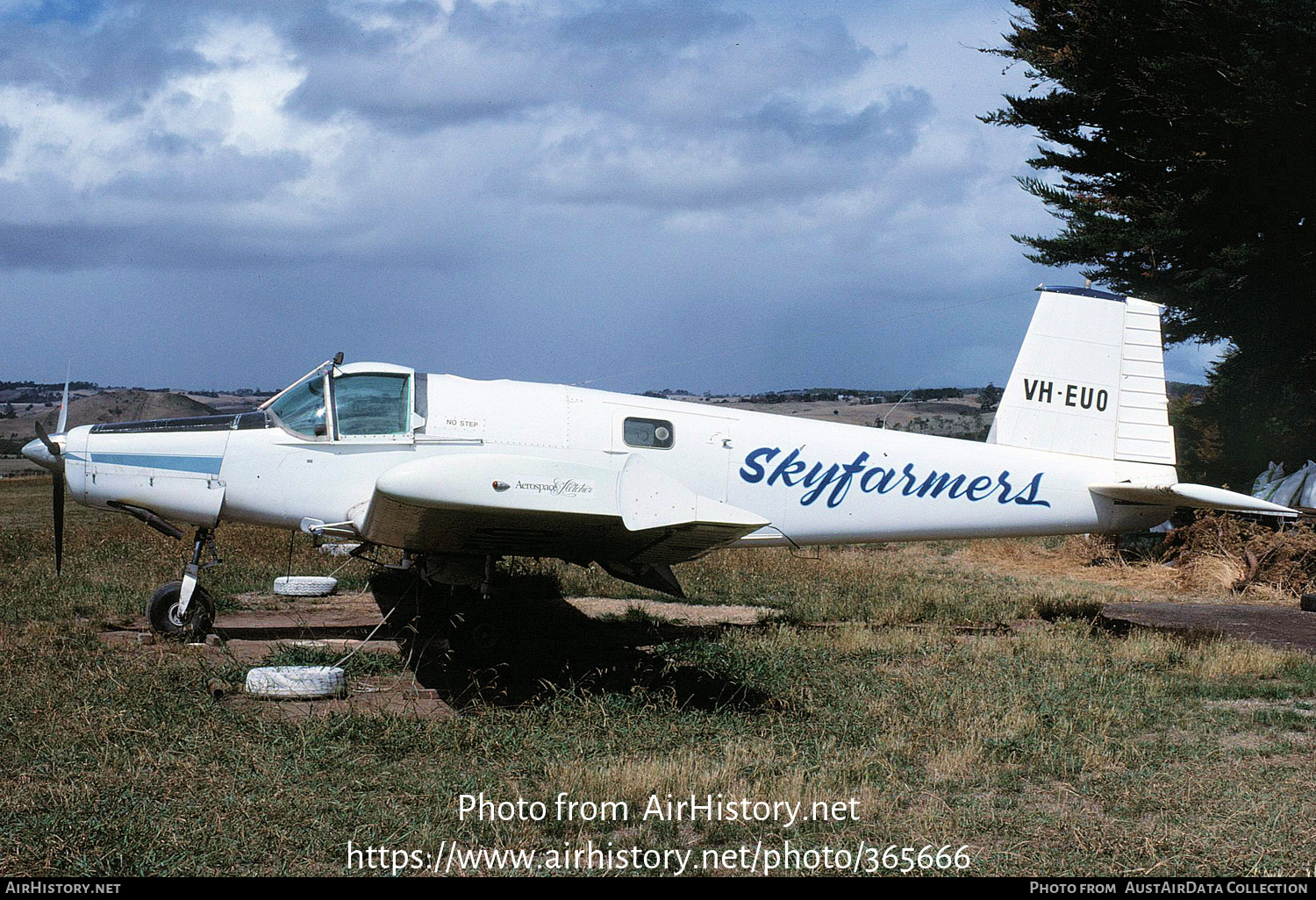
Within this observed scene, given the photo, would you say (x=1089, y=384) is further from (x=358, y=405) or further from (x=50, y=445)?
(x=50, y=445)

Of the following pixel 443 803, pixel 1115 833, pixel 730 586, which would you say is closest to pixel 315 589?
pixel 730 586

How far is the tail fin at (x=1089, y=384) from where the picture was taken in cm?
995

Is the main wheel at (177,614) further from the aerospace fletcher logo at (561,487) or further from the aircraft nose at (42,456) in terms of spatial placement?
the aerospace fletcher logo at (561,487)

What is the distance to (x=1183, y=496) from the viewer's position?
9469mm

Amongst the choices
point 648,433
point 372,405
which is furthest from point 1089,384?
point 372,405

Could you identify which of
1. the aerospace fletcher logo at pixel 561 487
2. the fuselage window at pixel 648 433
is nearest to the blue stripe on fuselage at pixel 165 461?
the fuselage window at pixel 648 433

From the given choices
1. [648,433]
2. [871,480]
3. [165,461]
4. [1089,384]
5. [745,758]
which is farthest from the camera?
[1089,384]

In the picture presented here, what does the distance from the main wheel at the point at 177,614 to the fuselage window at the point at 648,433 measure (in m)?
3.95

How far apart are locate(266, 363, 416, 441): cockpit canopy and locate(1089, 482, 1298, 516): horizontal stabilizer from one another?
658cm

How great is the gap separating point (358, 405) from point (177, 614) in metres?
2.46

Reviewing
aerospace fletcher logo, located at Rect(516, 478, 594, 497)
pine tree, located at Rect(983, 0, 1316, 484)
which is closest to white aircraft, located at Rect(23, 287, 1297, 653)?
aerospace fletcher logo, located at Rect(516, 478, 594, 497)

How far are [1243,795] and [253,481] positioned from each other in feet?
24.2

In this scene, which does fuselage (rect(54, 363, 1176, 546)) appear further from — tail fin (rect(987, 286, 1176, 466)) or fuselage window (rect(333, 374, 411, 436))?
tail fin (rect(987, 286, 1176, 466))

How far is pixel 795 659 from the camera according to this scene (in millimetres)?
8391
